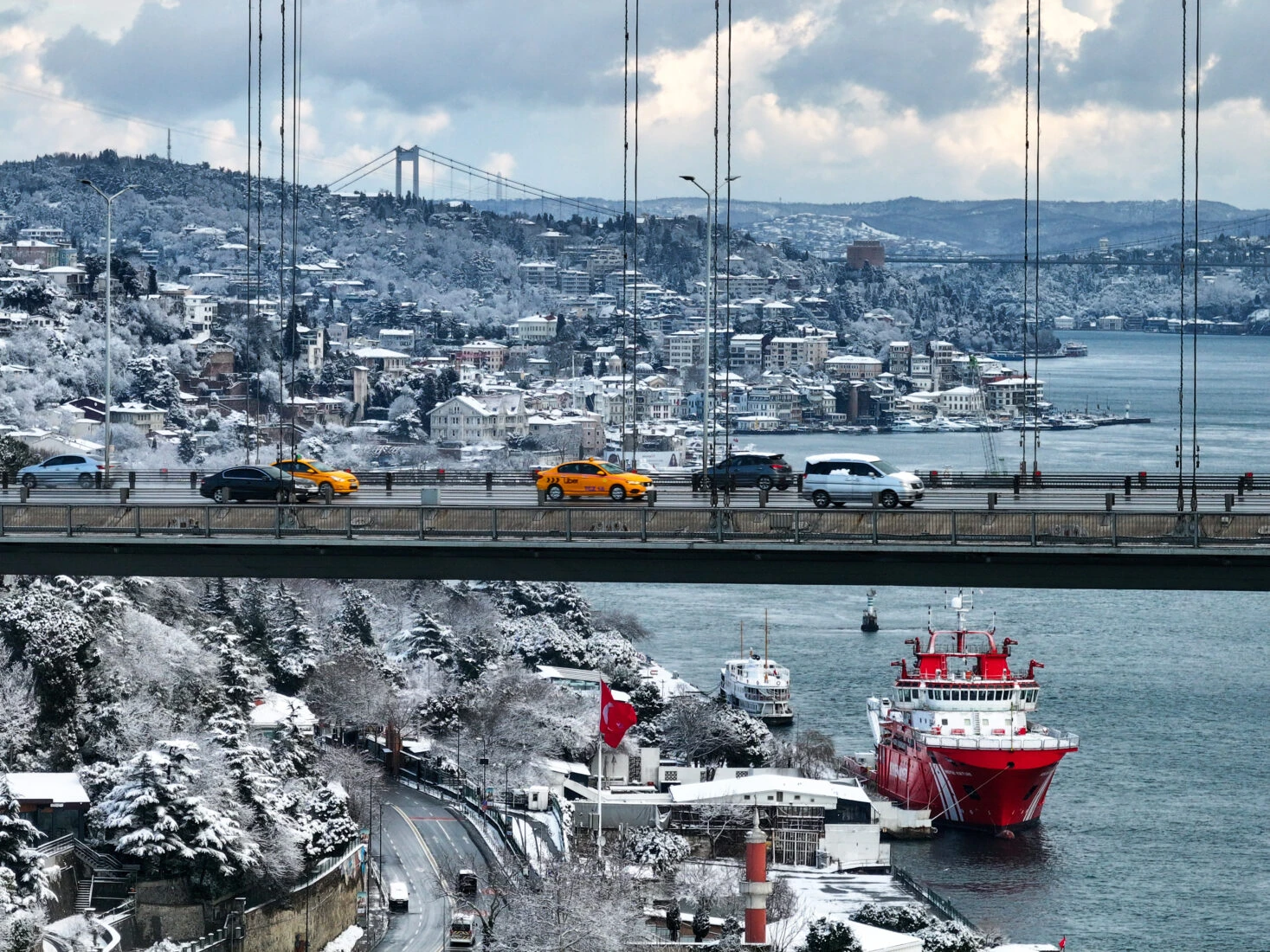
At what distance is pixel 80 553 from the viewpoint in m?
28.5

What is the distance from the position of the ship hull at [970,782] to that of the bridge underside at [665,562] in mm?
29795

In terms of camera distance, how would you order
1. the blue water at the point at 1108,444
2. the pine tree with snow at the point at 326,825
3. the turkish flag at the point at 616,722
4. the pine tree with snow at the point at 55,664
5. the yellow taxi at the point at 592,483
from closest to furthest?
the turkish flag at the point at 616,722, the yellow taxi at the point at 592,483, the pine tree with snow at the point at 326,825, the pine tree with snow at the point at 55,664, the blue water at the point at 1108,444

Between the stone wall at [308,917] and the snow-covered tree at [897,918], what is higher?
the stone wall at [308,917]

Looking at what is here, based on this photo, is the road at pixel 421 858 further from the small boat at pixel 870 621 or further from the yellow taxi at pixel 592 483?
the small boat at pixel 870 621

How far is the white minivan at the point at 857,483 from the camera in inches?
1401

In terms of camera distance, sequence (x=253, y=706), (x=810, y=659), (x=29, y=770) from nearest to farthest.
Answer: (x=29, y=770) → (x=253, y=706) → (x=810, y=659)

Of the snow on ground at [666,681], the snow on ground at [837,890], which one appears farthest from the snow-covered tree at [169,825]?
the snow on ground at [666,681]

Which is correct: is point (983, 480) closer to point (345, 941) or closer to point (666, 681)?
point (345, 941)

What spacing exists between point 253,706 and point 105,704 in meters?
6.59

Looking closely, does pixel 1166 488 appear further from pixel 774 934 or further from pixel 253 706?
pixel 253 706

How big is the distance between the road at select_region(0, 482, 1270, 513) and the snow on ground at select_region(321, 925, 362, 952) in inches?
315

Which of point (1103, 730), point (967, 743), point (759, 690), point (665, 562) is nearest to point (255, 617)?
point (759, 690)

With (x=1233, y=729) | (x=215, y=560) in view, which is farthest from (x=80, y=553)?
(x=1233, y=729)

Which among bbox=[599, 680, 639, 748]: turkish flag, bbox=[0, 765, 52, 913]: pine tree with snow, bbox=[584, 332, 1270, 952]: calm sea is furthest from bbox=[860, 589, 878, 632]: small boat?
bbox=[0, 765, 52, 913]: pine tree with snow
